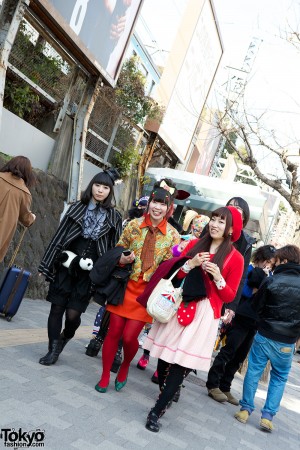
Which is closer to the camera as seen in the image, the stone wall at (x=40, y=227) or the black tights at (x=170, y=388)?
the black tights at (x=170, y=388)

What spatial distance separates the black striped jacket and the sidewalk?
0.85 m

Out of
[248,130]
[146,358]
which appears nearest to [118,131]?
[248,130]

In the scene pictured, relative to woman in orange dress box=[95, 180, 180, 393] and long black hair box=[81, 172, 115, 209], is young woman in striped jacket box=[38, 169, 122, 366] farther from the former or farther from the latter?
woman in orange dress box=[95, 180, 180, 393]

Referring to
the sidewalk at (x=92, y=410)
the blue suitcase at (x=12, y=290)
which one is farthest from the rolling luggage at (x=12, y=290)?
the sidewalk at (x=92, y=410)

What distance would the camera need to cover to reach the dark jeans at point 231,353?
20.2 feet

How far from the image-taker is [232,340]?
620cm

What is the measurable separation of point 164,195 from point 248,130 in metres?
8.08

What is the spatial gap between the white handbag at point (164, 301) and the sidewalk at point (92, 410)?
81 centimetres

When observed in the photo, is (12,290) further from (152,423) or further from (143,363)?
(152,423)

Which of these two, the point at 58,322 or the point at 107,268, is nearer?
the point at 107,268

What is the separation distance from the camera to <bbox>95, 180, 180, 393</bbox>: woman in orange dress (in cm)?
465

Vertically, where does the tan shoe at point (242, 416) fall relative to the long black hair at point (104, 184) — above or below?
below

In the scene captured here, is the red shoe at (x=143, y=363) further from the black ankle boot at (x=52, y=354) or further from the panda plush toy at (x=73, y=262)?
the panda plush toy at (x=73, y=262)

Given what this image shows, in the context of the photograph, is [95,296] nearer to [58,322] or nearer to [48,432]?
[58,322]
